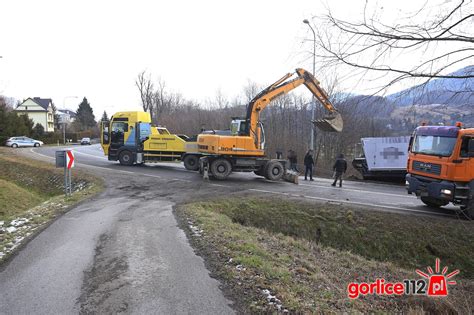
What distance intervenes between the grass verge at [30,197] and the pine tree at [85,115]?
82000 mm

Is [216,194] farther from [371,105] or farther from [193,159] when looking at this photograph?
[371,105]

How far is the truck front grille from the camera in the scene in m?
10.3

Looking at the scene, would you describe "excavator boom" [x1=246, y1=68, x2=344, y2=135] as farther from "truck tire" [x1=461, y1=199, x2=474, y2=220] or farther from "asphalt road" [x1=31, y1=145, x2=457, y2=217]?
"truck tire" [x1=461, y1=199, x2=474, y2=220]

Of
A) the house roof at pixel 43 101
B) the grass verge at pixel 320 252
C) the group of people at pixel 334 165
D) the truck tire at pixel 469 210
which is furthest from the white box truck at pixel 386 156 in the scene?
the house roof at pixel 43 101

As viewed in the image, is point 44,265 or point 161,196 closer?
point 44,265

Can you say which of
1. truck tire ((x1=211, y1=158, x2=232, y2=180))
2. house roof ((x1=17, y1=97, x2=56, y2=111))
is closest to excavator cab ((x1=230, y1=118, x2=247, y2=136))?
truck tire ((x1=211, y1=158, x2=232, y2=180))

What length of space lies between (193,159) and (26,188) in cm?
922

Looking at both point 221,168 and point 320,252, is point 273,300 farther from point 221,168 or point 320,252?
point 221,168

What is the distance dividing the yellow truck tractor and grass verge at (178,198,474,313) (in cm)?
1033

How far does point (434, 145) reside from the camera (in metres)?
10.7

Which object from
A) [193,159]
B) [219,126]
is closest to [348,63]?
[193,159]

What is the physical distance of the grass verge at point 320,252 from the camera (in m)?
4.59

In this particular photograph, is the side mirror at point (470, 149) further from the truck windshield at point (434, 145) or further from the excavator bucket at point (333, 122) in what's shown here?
the excavator bucket at point (333, 122)

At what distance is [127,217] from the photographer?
29.3 feet
